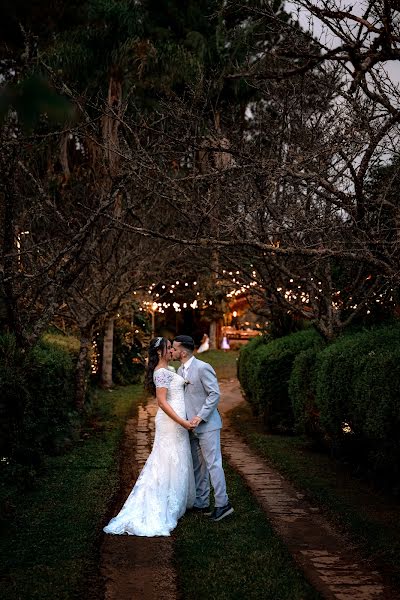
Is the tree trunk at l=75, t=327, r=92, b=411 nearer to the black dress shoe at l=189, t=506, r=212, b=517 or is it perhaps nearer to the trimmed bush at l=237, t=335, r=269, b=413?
the trimmed bush at l=237, t=335, r=269, b=413


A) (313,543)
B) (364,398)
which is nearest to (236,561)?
(313,543)

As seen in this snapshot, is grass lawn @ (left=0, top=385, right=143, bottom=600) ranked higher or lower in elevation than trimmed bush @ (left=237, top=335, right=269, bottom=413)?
lower

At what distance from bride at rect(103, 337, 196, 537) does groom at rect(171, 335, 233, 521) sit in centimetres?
13

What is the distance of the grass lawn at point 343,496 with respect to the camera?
6297mm

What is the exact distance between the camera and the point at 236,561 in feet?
19.1

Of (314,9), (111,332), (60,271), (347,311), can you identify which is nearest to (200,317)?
(111,332)

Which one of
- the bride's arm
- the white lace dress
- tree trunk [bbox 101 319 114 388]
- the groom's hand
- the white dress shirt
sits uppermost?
tree trunk [bbox 101 319 114 388]

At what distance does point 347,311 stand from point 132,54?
1366cm

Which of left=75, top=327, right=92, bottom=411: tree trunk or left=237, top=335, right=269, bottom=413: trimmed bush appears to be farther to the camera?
left=237, top=335, right=269, bottom=413: trimmed bush

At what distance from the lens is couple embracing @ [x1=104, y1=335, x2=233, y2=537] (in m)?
7.29

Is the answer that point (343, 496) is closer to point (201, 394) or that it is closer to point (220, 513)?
point (220, 513)

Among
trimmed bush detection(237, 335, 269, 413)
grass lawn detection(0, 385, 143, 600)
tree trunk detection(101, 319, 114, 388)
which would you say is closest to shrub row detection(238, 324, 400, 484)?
trimmed bush detection(237, 335, 269, 413)

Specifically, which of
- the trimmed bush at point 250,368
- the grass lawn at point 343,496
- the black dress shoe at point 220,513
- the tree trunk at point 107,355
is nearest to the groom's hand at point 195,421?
the black dress shoe at point 220,513

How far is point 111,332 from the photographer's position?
2289cm
